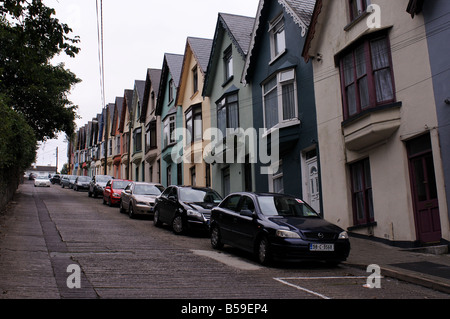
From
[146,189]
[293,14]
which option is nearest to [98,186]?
[146,189]

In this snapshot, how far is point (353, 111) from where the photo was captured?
1359 centimetres

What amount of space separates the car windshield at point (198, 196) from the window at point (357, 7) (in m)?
7.46

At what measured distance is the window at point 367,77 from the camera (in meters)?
12.3

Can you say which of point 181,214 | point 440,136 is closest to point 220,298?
point 440,136

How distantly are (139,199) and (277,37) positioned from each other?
30.2ft

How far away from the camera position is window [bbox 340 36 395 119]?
40.3ft

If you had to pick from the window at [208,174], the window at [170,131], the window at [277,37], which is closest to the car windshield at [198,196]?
the window at [277,37]

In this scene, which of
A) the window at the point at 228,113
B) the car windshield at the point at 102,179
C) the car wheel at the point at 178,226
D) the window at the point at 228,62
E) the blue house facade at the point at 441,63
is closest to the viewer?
the blue house facade at the point at 441,63

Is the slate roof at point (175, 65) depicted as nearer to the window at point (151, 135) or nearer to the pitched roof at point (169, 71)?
the pitched roof at point (169, 71)

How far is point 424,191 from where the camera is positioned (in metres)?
11.0

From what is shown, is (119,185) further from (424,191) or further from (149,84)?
(424,191)

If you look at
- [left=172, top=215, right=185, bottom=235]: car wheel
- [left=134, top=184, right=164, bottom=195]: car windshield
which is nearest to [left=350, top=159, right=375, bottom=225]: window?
[left=172, top=215, right=185, bottom=235]: car wheel

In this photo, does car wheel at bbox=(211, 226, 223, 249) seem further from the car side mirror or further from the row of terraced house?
the row of terraced house

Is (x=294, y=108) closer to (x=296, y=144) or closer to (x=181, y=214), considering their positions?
(x=296, y=144)
